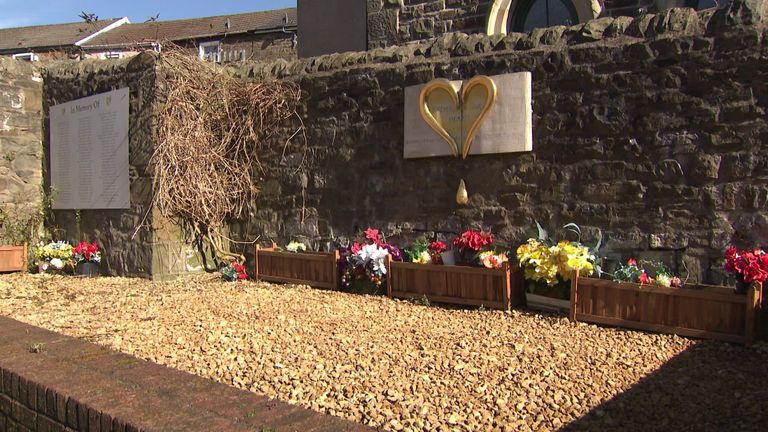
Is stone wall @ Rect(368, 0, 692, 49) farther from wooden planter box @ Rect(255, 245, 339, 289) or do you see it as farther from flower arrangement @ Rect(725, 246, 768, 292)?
flower arrangement @ Rect(725, 246, 768, 292)

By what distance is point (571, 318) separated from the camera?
14.5 ft

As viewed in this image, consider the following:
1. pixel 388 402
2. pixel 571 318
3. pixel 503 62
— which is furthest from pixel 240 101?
pixel 388 402

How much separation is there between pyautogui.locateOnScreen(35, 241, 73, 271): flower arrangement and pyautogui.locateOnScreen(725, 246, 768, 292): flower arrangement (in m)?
6.81

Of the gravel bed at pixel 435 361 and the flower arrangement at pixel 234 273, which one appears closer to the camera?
the gravel bed at pixel 435 361

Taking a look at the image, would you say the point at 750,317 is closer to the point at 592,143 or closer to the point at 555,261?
the point at 555,261

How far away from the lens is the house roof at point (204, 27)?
82.3ft

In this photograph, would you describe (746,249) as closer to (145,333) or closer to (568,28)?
(568,28)

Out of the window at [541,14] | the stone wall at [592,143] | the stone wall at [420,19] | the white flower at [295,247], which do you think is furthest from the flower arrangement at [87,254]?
the window at [541,14]

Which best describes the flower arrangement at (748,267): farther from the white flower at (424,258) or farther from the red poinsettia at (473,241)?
the white flower at (424,258)

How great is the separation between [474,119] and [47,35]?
104 feet

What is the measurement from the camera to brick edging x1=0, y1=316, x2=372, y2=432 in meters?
2.31

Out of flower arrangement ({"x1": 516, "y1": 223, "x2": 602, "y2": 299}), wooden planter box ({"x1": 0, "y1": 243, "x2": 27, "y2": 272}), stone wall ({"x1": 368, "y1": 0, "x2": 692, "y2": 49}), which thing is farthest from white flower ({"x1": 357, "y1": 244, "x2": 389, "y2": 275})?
wooden planter box ({"x1": 0, "y1": 243, "x2": 27, "y2": 272})

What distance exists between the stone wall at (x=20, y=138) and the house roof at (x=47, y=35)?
23.5 meters

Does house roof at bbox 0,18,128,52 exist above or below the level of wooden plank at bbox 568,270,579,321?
above
